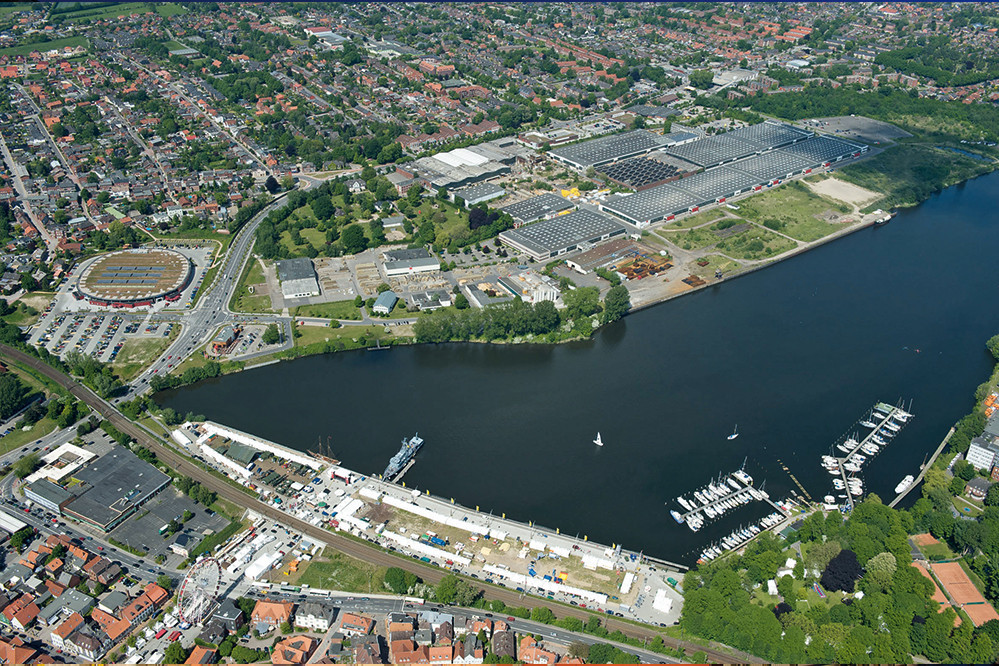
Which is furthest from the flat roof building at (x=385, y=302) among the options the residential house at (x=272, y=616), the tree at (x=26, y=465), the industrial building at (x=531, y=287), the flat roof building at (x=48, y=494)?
the residential house at (x=272, y=616)

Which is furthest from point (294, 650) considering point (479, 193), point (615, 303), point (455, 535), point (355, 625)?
point (479, 193)

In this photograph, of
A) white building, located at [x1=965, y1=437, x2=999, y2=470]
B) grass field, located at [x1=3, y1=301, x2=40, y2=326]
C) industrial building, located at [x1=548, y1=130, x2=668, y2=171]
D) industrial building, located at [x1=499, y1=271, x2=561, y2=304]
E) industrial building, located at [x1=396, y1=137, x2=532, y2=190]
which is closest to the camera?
white building, located at [x1=965, y1=437, x2=999, y2=470]

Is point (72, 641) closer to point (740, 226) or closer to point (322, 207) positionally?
point (322, 207)

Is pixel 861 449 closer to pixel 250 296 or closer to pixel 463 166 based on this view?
pixel 250 296

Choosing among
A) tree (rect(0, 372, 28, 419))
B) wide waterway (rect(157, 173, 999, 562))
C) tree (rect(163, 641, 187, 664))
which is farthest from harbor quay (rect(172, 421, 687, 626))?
tree (rect(0, 372, 28, 419))

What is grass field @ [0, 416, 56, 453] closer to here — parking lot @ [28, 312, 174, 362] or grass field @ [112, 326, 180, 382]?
grass field @ [112, 326, 180, 382]

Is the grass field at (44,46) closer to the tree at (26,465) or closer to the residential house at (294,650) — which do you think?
the tree at (26,465)

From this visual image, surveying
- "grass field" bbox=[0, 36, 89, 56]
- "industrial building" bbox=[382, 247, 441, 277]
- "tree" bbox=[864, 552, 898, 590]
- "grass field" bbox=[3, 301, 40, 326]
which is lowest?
"grass field" bbox=[0, 36, 89, 56]
